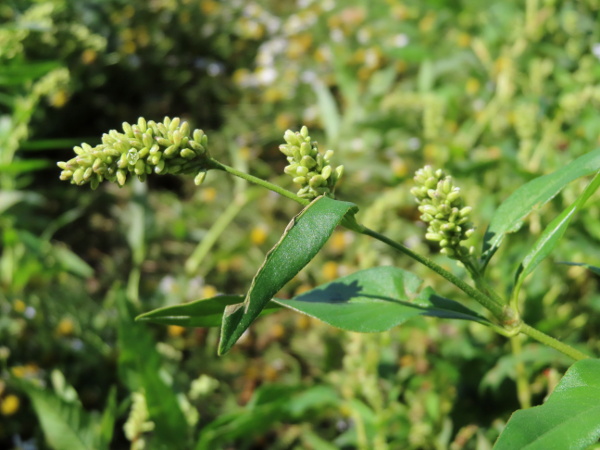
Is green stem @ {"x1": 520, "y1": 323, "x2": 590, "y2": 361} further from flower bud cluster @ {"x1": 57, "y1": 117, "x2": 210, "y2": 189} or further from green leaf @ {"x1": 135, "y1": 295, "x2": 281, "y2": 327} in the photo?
flower bud cluster @ {"x1": 57, "y1": 117, "x2": 210, "y2": 189}

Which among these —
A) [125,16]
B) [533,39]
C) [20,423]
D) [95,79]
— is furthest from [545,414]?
[125,16]

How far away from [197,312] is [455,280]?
0.29 meters

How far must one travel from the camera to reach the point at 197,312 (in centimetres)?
77

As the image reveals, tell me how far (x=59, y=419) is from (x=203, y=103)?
2.00m

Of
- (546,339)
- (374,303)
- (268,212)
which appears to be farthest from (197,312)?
(268,212)

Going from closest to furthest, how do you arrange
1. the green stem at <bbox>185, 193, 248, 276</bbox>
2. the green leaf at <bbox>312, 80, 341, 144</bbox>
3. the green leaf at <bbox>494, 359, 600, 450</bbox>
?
the green leaf at <bbox>494, 359, 600, 450</bbox>
the green stem at <bbox>185, 193, 248, 276</bbox>
the green leaf at <bbox>312, 80, 341, 144</bbox>

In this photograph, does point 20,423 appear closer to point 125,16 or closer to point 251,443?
point 251,443

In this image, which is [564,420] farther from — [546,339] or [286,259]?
[286,259]

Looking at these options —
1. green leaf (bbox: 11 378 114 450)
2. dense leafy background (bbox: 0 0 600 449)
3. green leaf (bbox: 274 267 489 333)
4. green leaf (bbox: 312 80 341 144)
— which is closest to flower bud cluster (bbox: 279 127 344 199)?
green leaf (bbox: 274 267 489 333)

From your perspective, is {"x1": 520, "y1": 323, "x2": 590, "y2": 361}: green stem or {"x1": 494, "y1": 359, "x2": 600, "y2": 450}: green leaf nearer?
{"x1": 494, "y1": 359, "x2": 600, "y2": 450}: green leaf

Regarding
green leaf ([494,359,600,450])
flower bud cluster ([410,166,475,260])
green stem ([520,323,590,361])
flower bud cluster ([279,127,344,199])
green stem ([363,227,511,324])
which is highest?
flower bud cluster ([279,127,344,199])

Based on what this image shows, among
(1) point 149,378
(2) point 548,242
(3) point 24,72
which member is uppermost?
(3) point 24,72

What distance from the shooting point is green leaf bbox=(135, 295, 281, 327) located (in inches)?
29.8

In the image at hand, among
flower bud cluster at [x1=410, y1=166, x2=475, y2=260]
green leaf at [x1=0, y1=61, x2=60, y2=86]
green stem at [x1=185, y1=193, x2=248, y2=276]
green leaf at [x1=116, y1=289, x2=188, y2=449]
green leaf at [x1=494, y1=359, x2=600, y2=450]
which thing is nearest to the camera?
green leaf at [x1=494, y1=359, x2=600, y2=450]
